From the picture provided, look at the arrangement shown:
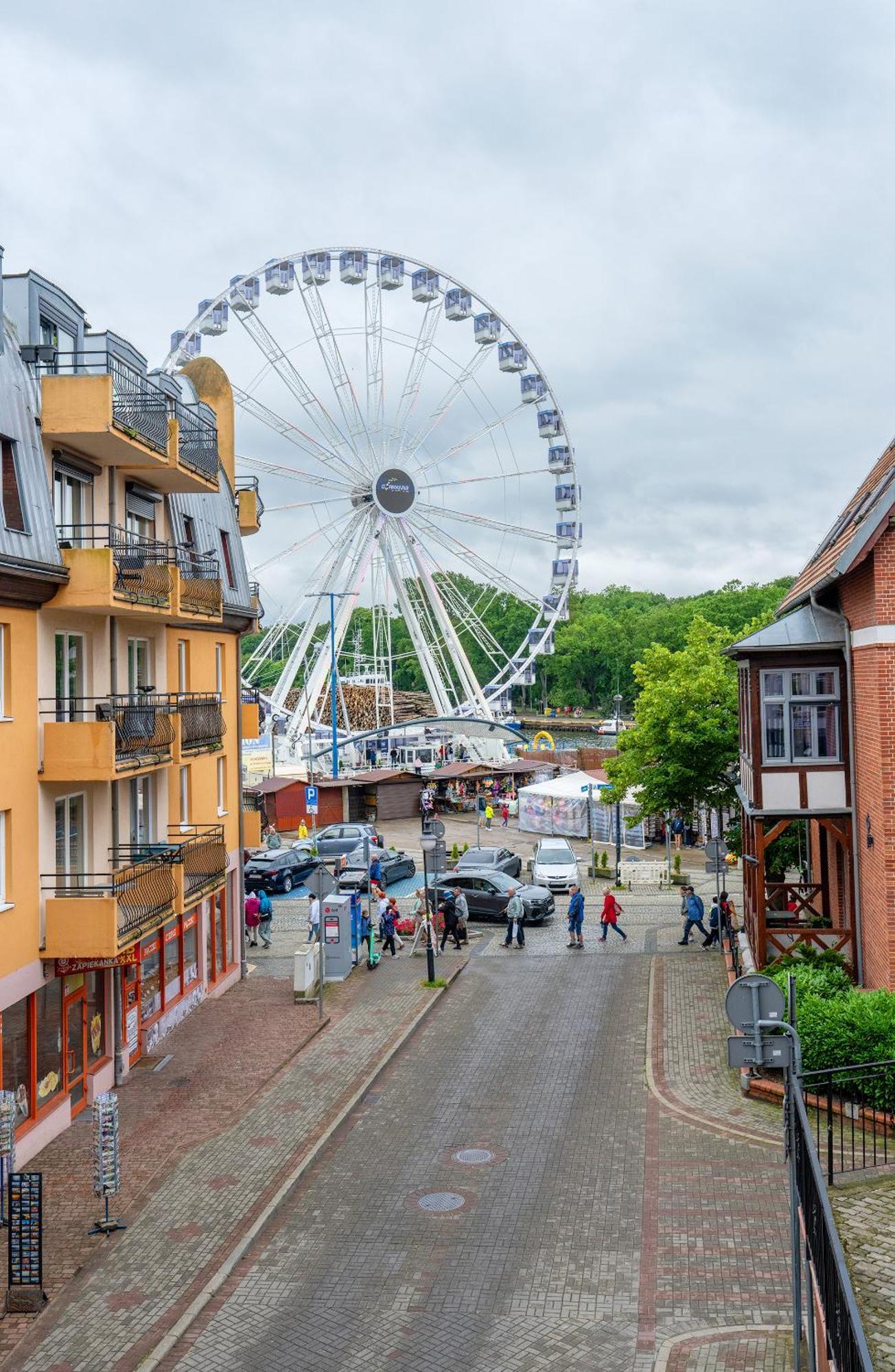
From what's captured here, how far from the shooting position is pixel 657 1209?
12688mm

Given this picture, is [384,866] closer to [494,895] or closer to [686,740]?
[494,895]

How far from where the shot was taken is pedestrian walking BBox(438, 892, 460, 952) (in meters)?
27.7

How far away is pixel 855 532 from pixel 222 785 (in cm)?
1280

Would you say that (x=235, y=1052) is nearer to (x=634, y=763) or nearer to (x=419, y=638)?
(x=634, y=763)

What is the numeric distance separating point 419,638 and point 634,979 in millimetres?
27757

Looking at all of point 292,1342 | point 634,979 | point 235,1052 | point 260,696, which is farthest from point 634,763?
point 260,696

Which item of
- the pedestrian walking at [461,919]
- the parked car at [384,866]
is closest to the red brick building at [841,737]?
the pedestrian walking at [461,919]

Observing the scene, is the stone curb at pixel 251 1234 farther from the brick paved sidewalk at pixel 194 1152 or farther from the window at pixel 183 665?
the window at pixel 183 665

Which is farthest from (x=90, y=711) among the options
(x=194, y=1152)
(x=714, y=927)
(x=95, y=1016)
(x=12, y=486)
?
(x=714, y=927)

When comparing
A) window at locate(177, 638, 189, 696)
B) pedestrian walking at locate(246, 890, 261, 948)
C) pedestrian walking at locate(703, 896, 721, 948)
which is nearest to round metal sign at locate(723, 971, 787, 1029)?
window at locate(177, 638, 189, 696)

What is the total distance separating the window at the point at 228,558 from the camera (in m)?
24.2

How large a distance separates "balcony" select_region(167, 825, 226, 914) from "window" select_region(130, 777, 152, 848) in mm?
566

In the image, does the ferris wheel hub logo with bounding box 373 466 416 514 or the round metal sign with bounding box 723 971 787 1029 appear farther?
the ferris wheel hub logo with bounding box 373 466 416 514

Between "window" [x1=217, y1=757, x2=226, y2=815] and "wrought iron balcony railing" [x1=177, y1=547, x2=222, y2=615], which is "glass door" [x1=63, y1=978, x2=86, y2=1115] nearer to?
"wrought iron balcony railing" [x1=177, y1=547, x2=222, y2=615]
